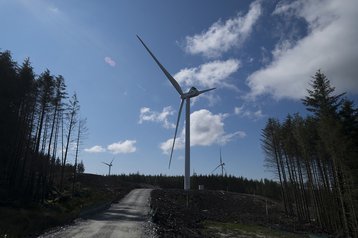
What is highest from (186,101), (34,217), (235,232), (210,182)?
(186,101)

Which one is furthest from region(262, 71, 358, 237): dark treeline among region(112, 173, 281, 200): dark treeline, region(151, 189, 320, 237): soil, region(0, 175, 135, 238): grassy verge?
region(112, 173, 281, 200): dark treeline

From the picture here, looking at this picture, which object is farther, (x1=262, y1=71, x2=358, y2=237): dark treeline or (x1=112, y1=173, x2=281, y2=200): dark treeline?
(x1=112, y1=173, x2=281, y2=200): dark treeline

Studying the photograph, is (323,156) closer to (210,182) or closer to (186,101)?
(186,101)

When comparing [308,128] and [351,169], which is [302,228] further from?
[351,169]

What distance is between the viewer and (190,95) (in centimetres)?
5366

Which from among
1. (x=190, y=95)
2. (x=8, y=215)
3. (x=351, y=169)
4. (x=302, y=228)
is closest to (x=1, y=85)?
(x=8, y=215)

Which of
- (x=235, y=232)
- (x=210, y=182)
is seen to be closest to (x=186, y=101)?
(x=235, y=232)

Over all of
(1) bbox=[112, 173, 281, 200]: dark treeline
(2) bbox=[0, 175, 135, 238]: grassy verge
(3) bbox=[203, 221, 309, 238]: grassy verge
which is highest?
(1) bbox=[112, 173, 281, 200]: dark treeline

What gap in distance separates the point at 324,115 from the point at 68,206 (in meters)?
29.0

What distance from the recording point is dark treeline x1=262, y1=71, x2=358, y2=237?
29.0 m

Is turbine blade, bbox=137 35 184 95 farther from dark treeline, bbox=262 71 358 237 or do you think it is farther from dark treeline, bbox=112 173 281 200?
dark treeline, bbox=112 173 281 200

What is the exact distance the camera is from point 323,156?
1421 inches

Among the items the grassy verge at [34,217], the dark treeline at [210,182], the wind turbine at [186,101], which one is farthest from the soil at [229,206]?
the dark treeline at [210,182]

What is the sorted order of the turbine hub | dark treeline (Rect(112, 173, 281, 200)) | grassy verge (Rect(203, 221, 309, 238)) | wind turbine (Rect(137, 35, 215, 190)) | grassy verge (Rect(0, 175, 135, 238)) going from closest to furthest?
grassy verge (Rect(0, 175, 135, 238)), grassy verge (Rect(203, 221, 309, 238)), wind turbine (Rect(137, 35, 215, 190)), the turbine hub, dark treeline (Rect(112, 173, 281, 200))
